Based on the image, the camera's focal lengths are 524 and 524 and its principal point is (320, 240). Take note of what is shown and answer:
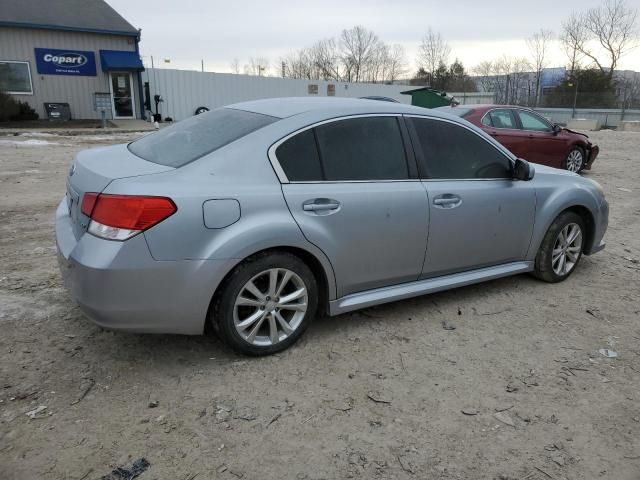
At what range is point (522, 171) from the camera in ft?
14.0

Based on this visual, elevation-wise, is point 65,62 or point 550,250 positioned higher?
point 65,62

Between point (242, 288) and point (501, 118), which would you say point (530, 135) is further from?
point (242, 288)

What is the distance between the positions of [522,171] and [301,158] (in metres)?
1.98

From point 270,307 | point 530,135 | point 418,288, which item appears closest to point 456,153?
point 418,288

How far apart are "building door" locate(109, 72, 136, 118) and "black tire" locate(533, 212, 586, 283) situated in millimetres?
23875

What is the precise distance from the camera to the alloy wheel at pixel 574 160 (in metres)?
11.3

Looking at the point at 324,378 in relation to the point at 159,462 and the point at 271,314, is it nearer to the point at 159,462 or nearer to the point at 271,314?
the point at 271,314

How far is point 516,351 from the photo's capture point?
357 cm

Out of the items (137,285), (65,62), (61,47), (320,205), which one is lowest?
(137,285)

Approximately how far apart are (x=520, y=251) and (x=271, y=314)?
2369 millimetres

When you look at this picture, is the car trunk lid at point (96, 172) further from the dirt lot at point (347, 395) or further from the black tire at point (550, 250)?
the black tire at point (550, 250)

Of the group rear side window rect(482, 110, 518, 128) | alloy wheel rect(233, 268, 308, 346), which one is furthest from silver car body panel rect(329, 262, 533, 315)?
rear side window rect(482, 110, 518, 128)

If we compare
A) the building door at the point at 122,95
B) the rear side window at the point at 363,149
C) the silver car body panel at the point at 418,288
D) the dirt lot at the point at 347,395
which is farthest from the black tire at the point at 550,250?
the building door at the point at 122,95

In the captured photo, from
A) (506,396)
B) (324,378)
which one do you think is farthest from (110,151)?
(506,396)
